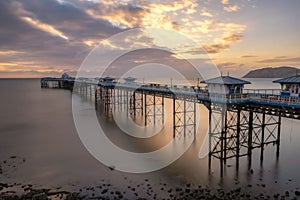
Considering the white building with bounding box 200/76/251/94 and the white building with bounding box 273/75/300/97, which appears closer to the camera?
the white building with bounding box 273/75/300/97

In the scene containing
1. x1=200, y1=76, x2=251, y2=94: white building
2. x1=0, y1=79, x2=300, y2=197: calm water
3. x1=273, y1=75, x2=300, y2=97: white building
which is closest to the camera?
x1=0, y1=79, x2=300, y2=197: calm water

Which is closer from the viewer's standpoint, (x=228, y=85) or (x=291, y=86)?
(x=291, y=86)

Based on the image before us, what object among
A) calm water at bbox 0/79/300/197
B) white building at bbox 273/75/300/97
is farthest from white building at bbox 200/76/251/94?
calm water at bbox 0/79/300/197

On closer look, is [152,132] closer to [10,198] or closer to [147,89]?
[147,89]

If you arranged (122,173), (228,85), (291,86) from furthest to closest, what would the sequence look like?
(228,85)
(122,173)
(291,86)

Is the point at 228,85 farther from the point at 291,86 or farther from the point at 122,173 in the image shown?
the point at 122,173

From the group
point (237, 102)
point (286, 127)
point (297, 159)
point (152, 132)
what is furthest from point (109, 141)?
point (286, 127)

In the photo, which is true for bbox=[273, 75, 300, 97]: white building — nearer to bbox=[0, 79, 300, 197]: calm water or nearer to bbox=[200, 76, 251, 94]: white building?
bbox=[200, 76, 251, 94]: white building

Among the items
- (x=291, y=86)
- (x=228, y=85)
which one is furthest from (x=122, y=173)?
(x=291, y=86)

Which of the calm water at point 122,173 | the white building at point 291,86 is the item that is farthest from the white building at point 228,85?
the calm water at point 122,173

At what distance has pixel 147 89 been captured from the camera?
135 ft

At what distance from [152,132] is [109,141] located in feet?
24.9

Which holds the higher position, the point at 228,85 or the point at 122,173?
the point at 228,85

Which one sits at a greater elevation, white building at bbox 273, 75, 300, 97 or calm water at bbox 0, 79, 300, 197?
white building at bbox 273, 75, 300, 97
